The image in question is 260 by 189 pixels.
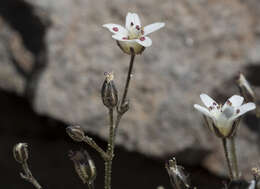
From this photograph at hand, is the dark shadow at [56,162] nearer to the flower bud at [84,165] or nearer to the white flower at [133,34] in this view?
the white flower at [133,34]

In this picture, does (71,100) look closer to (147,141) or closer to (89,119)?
(89,119)

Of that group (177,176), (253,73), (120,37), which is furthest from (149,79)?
(177,176)

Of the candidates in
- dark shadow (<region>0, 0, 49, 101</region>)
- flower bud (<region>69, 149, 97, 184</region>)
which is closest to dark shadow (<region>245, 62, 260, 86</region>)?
dark shadow (<region>0, 0, 49, 101</region>)

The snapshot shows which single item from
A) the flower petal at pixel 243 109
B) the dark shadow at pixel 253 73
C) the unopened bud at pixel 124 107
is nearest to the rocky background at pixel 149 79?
the dark shadow at pixel 253 73

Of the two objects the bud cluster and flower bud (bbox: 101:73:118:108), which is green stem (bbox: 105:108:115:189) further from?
the bud cluster

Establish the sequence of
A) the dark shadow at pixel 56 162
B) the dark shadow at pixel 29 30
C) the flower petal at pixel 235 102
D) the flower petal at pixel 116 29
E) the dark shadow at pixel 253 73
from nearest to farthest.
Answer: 1. the flower petal at pixel 235 102
2. the flower petal at pixel 116 29
3. the dark shadow at pixel 253 73
4. the dark shadow at pixel 56 162
5. the dark shadow at pixel 29 30

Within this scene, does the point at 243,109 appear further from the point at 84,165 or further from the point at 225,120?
the point at 84,165

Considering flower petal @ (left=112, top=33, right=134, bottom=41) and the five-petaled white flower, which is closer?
the five-petaled white flower
